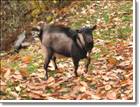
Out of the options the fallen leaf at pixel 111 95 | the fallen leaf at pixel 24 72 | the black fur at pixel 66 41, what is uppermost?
the black fur at pixel 66 41

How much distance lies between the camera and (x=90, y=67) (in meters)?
3.18

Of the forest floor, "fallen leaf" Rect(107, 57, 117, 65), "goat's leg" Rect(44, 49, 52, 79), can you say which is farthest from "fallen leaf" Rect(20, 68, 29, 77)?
"fallen leaf" Rect(107, 57, 117, 65)

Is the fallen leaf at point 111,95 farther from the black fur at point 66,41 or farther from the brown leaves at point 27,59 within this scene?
the brown leaves at point 27,59

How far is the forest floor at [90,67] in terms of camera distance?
3129 mm

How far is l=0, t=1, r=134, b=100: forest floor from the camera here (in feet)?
10.3

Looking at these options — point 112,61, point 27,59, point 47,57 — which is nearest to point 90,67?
point 112,61

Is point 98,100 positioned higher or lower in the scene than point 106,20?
lower

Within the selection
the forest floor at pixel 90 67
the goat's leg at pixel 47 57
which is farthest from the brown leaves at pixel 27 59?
the goat's leg at pixel 47 57

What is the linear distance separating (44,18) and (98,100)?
1.89ft

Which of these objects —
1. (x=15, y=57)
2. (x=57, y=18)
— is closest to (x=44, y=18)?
(x=57, y=18)

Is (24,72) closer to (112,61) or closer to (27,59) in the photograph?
(27,59)

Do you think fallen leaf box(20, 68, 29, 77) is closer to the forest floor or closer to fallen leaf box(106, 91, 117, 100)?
the forest floor

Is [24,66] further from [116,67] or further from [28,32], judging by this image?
[116,67]

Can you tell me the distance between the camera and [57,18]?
10.7 feet
